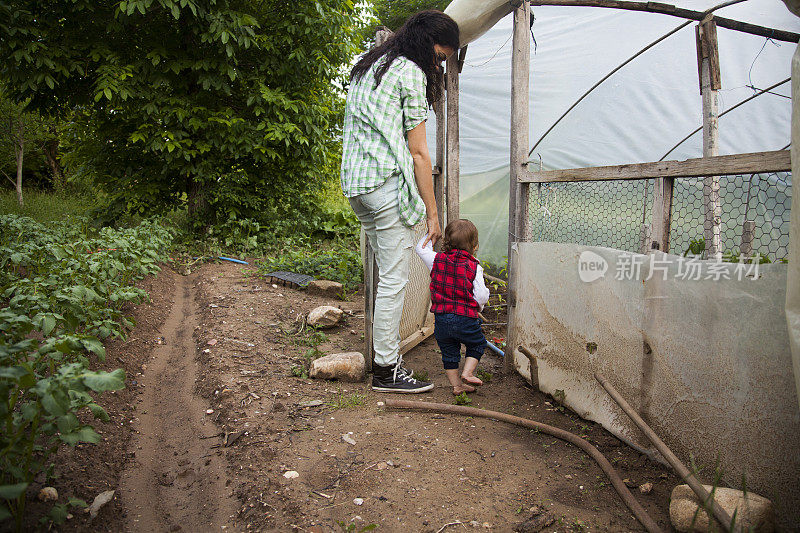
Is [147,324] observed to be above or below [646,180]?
below

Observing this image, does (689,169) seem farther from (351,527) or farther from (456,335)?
(351,527)

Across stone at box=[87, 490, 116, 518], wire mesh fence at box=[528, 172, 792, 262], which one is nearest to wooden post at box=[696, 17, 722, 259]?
wire mesh fence at box=[528, 172, 792, 262]

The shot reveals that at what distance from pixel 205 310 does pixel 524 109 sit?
3.19 metres

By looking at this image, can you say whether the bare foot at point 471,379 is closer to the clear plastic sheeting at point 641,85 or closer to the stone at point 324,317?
the stone at point 324,317

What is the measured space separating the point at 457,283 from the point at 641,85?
3.62 metres

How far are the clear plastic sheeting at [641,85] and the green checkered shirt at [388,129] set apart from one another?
2.21m

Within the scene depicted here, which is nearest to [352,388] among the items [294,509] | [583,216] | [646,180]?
[294,509]

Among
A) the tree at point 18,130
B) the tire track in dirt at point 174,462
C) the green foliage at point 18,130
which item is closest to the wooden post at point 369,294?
the tire track in dirt at point 174,462

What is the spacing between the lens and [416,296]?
402 centimetres

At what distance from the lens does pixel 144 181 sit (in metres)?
7.47

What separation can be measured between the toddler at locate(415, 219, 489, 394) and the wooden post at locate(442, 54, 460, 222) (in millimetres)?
897

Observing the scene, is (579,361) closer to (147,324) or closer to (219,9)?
(147,324)

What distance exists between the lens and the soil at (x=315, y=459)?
2.01 metres

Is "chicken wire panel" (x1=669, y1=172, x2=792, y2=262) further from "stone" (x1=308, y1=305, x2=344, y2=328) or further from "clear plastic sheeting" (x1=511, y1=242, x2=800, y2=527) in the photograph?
"stone" (x1=308, y1=305, x2=344, y2=328)
